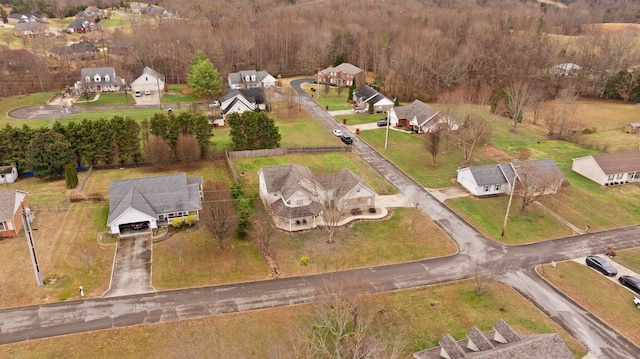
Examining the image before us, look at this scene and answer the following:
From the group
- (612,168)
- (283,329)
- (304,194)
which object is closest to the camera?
(283,329)

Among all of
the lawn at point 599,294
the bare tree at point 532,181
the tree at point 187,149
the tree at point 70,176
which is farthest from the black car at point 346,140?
the tree at point 70,176

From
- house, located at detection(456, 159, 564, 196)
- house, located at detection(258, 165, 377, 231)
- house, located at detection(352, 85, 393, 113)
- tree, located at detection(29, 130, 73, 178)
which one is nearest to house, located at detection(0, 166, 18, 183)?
tree, located at detection(29, 130, 73, 178)

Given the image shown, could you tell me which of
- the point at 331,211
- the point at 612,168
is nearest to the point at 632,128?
the point at 612,168

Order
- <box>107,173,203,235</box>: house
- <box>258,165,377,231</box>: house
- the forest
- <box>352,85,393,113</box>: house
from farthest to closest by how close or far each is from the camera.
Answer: the forest
<box>352,85,393,113</box>: house
<box>258,165,377,231</box>: house
<box>107,173,203,235</box>: house

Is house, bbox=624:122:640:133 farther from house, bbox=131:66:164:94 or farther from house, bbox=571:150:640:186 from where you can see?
house, bbox=131:66:164:94

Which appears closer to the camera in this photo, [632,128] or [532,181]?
[532,181]

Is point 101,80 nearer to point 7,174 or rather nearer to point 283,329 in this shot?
point 7,174
